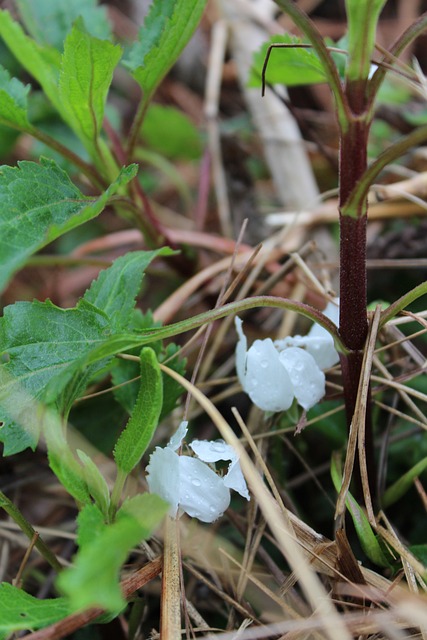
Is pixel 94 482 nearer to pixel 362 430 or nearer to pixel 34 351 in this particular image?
pixel 34 351

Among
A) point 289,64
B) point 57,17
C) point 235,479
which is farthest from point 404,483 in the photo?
point 57,17

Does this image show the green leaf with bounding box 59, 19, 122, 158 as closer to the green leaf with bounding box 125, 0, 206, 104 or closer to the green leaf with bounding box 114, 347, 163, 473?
the green leaf with bounding box 125, 0, 206, 104

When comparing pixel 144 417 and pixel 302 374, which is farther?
pixel 302 374

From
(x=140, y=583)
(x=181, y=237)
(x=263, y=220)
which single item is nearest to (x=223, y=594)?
(x=140, y=583)

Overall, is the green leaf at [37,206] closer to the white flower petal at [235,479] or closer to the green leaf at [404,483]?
the white flower petal at [235,479]

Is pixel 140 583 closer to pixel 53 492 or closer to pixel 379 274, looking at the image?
pixel 53 492
